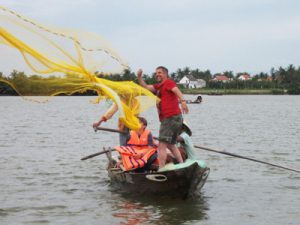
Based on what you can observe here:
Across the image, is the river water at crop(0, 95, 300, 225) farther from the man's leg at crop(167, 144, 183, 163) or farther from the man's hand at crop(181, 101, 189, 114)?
the man's hand at crop(181, 101, 189, 114)

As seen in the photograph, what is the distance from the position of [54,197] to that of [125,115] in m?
3.31

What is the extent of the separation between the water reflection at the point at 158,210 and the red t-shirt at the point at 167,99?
1.97 m

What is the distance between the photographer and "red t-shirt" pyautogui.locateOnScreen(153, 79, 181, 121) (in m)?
13.2

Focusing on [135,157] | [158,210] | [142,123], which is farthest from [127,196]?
[142,123]

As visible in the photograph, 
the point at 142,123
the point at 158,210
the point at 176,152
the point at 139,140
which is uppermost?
the point at 142,123

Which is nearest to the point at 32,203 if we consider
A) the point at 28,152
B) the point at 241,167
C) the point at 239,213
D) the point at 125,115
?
the point at 125,115

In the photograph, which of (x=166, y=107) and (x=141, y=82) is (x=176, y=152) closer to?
(x=166, y=107)

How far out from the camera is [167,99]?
43.5 feet

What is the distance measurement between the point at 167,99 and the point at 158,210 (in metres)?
2.33

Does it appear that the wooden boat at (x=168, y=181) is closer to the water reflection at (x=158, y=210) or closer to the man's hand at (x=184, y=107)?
the water reflection at (x=158, y=210)

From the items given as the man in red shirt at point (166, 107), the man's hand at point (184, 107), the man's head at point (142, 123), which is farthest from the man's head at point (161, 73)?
the man's head at point (142, 123)

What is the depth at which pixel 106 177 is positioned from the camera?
59.6 ft

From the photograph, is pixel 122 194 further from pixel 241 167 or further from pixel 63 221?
pixel 241 167

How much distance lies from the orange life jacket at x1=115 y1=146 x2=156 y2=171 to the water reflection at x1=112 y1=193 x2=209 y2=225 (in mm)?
788
